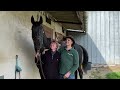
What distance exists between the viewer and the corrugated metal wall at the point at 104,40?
4824mm

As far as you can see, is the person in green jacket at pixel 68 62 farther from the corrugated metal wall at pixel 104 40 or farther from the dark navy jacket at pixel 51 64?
the corrugated metal wall at pixel 104 40

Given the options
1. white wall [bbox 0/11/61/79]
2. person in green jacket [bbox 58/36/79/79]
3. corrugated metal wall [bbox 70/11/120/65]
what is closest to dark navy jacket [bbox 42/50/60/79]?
person in green jacket [bbox 58/36/79/79]

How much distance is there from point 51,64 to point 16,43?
18.3 inches

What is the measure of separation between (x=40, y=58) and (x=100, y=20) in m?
1.97

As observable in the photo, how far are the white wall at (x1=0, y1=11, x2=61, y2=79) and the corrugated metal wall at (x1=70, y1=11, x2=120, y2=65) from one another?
1057 millimetres

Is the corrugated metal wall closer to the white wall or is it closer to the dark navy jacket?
the white wall

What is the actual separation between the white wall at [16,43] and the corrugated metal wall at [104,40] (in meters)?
1.06

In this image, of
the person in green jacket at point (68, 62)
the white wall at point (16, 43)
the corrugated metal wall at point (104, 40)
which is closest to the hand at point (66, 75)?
the person in green jacket at point (68, 62)

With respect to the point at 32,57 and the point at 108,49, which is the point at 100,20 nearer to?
the point at 108,49

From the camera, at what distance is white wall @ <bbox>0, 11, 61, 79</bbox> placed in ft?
10.7

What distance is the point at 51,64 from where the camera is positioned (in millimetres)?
3686

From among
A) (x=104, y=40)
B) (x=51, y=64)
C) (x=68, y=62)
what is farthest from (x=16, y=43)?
(x=104, y=40)
